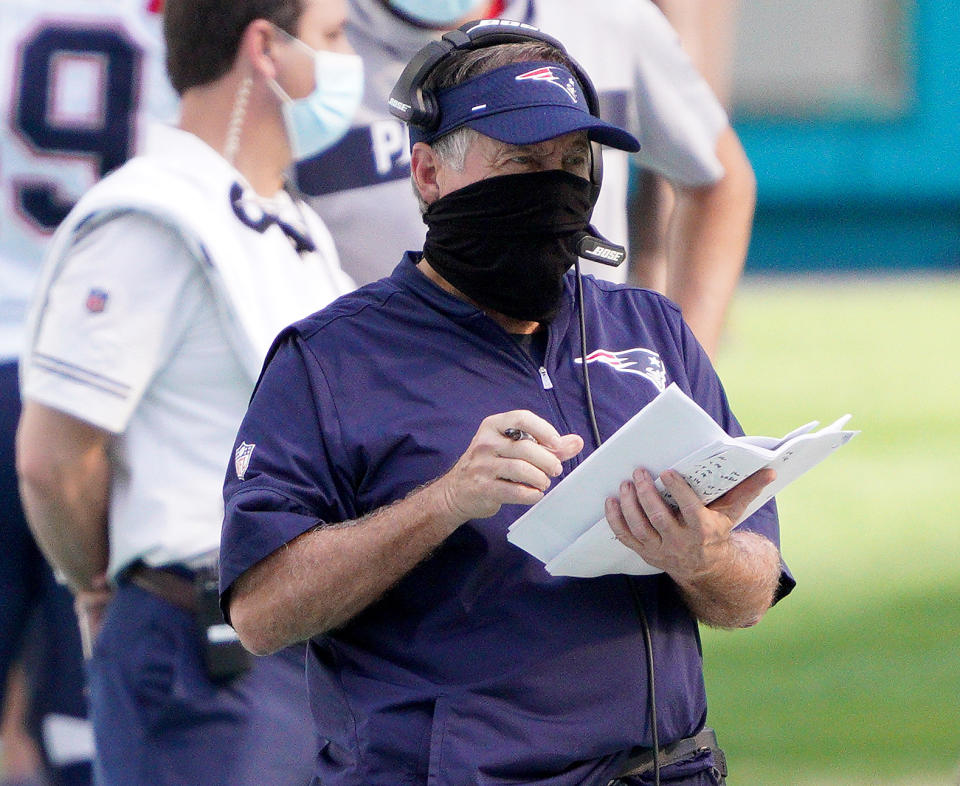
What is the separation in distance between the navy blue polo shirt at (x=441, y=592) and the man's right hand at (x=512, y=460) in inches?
6.3

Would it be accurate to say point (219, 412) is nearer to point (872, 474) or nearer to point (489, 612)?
point (489, 612)

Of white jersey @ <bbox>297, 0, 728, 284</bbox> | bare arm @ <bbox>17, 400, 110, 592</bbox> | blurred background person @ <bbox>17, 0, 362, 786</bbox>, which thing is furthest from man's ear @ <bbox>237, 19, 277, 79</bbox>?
bare arm @ <bbox>17, 400, 110, 592</bbox>

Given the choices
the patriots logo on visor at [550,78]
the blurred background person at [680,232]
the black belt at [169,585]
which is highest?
the patriots logo on visor at [550,78]

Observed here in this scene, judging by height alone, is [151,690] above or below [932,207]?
above

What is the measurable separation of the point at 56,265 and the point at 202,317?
29 centimetres

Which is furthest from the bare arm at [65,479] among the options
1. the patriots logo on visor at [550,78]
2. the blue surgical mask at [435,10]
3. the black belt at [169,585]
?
→ the patriots logo on visor at [550,78]

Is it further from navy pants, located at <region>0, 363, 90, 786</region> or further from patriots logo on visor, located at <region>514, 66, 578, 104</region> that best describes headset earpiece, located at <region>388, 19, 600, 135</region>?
navy pants, located at <region>0, 363, 90, 786</region>

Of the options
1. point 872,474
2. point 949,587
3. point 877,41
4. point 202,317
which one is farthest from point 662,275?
point 877,41

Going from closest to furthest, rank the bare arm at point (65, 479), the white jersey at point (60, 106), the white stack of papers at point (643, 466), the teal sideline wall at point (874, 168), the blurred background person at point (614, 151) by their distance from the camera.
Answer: the white stack of papers at point (643, 466)
the bare arm at point (65, 479)
the blurred background person at point (614, 151)
the white jersey at point (60, 106)
the teal sideline wall at point (874, 168)

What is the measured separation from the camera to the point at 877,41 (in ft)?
49.2

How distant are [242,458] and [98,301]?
892 millimetres

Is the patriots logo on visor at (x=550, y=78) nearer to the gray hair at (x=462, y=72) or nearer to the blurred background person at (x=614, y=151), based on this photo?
the gray hair at (x=462, y=72)

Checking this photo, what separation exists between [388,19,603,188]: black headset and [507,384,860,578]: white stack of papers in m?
0.50

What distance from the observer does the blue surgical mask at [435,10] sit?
307 cm
